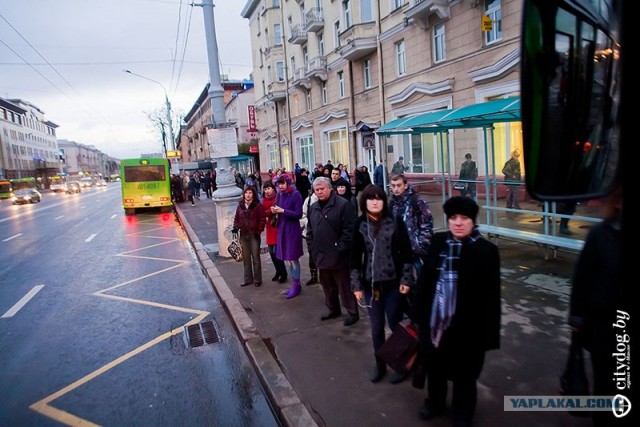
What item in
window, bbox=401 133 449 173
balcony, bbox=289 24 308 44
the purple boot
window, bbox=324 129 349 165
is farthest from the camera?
balcony, bbox=289 24 308 44

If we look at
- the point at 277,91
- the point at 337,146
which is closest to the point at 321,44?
the point at 337,146

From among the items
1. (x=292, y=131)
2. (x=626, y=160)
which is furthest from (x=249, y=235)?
(x=292, y=131)

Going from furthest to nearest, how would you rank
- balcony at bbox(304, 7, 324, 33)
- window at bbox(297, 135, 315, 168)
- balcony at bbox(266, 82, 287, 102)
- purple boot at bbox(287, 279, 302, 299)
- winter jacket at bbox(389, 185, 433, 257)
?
balcony at bbox(266, 82, 287, 102) → window at bbox(297, 135, 315, 168) → balcony at bbox(304, 7, 324, 33) → purple boot at bbox(287, 279, 302, 299) → winter jacket at bbox(389, 185, 433, 257)

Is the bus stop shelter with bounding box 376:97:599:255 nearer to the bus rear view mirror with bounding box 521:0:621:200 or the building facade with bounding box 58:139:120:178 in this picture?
the bus rear view mirror with bounding box 521:0:621:200

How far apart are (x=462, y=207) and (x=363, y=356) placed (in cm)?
209

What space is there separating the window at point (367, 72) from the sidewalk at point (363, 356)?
16.1 metres

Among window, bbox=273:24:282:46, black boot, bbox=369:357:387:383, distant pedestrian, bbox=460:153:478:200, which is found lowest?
black boot, bbox=369:357:387:383

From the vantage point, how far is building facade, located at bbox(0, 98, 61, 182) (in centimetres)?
7475

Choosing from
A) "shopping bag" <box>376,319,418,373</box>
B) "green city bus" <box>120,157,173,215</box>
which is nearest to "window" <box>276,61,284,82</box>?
"green city bus" <box>120,157,173,215</box>

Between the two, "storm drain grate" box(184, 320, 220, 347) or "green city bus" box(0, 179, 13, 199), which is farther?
"green city bus" box(0, 179, 13, 199)

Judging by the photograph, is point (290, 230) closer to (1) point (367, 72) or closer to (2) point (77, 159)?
(1) point (367, 72)

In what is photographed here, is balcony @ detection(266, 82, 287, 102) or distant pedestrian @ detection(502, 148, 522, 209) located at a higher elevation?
balcony @ detection(266, 82, 287, 102)

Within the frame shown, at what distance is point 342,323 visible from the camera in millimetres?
5203

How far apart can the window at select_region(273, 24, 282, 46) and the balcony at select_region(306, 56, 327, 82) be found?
8.87 metres
